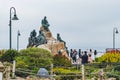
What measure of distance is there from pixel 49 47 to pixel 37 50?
1457 cm

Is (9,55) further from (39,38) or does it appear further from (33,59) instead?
(39,38)

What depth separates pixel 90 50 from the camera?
55844 millimetres

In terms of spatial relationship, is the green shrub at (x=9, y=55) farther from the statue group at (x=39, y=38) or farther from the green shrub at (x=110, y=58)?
the statue group at (x=39, y=38)

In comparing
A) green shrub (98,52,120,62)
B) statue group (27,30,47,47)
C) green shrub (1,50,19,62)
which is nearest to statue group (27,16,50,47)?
statue group (27,30,47,47)

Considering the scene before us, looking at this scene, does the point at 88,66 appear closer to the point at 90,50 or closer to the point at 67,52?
the point at 90,50

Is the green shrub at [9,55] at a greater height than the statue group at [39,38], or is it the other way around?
the statue group at [39,38]

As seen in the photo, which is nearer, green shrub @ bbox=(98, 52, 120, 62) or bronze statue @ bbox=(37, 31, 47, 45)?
green shrub @ bbox=(98, 52, 120, 62)

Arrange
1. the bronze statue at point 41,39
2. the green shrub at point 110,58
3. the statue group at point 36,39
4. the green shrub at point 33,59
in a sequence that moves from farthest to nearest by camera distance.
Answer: the bronze statue at point 41,39, the statue group at point 36,39, the green shrub at point 110,58, the green shrub at point 33,59

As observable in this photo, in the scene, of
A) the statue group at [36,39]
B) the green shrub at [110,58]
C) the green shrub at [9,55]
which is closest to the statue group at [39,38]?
the statue group at [36,39]

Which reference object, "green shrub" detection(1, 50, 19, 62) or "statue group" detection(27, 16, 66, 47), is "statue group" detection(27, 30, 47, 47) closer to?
"statue group" detection(27, 16, 66, 47)

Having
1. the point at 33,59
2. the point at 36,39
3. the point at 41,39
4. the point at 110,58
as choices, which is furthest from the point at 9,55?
the point at 41,39

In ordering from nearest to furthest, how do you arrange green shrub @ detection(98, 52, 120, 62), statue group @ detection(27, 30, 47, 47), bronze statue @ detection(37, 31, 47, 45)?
1. green shrub @ detection(98, 52, 120, 62)
2. statue group @ detection(27, 30, 47, 47)
3. bronze statue @ detection(37, 31, 47, 45)

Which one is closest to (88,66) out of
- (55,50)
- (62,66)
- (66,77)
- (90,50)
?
(62,66)

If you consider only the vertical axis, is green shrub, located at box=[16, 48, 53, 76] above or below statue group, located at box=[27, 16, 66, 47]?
below
